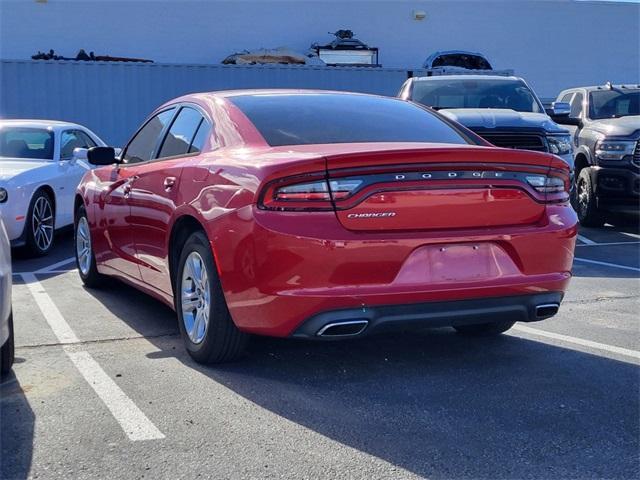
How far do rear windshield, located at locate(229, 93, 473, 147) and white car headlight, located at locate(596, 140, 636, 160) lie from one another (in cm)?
572

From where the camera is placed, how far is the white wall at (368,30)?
23.1 metres

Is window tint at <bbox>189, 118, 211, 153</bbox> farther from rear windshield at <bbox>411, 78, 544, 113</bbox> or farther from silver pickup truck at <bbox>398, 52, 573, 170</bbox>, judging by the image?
rear windshield at <bbox>411, 78, 544, 113</bbox>

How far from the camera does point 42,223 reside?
8.72 metres

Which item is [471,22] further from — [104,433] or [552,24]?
[104,433]

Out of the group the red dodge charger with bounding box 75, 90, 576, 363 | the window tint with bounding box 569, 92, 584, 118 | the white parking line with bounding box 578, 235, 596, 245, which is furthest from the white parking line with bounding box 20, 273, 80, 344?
the window tint with bounding box 569, 92, 584, 118

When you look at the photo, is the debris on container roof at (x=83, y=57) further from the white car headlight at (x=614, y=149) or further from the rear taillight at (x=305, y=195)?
the rear taillight at (x=305, y=195)

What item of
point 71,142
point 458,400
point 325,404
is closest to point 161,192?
point 325,404

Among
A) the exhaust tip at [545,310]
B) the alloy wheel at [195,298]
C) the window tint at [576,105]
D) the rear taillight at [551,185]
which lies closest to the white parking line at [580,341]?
the exhaust tip at [545,310]

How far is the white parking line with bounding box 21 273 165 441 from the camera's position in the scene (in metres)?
3.64

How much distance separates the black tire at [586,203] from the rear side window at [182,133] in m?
6.79

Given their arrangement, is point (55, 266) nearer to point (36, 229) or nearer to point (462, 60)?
point (36, 229)

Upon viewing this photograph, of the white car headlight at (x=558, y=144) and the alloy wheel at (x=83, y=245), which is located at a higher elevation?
the white car headlight at (x=558, y=144)

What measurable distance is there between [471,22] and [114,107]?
13.0 metres

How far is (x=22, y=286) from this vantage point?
22.9ft
